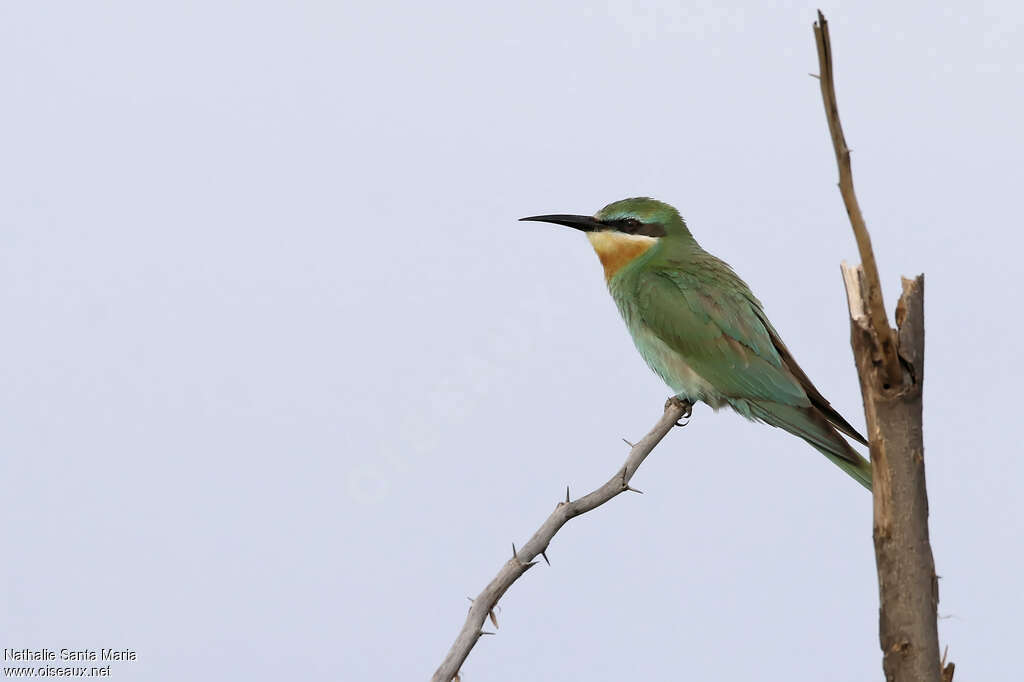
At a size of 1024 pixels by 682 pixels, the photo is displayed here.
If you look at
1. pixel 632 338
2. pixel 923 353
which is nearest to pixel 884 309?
pixel 923 353

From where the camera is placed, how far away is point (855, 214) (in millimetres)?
2791

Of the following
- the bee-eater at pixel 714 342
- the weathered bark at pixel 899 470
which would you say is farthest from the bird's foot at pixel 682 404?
the weathered bark at pixel 899 470

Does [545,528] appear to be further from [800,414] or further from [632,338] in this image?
[632,338]

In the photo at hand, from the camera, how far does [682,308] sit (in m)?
4.73

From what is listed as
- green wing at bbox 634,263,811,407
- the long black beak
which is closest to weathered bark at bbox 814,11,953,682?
green wing at bbox 634,263,811,407

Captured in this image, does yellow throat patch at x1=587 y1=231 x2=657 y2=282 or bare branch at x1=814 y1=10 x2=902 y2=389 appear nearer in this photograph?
bare branch at x1=814 y1=10 x2=902 y2=389

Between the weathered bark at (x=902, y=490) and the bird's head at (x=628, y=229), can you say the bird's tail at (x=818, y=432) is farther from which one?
the weathered bark at (x=902, y=490)

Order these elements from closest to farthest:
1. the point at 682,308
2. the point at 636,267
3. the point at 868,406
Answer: the point at 868,406, the point at 682,308, the point at 636,267

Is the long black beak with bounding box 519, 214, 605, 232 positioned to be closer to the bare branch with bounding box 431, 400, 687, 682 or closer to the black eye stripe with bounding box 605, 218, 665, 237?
the black eye stripe with bounding box 605, 218, 665, 237

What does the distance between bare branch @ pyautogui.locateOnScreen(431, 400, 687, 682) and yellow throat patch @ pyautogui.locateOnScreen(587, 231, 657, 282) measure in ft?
6.04

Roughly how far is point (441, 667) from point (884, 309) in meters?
1.42

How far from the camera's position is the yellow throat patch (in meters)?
5.22

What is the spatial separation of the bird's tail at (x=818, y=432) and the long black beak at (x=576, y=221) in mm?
1184

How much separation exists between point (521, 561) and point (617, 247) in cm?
245
